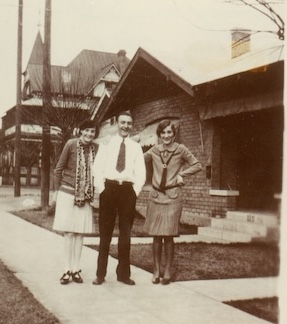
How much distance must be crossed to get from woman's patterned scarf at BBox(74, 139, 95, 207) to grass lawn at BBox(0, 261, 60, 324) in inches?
36.5

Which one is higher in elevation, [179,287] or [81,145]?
[81,145]

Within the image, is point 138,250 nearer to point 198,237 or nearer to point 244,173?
point 198,237

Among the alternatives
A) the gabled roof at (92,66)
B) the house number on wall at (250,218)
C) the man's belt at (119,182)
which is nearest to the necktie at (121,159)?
the man's belt at (119,182)

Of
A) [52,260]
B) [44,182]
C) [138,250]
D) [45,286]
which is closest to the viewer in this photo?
[45,286]

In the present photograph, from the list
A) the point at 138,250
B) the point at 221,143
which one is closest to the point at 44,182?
the point at 221,143

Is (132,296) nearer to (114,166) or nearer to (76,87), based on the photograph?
(114,166)

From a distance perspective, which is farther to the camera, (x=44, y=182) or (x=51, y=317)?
(x=44, y=182)

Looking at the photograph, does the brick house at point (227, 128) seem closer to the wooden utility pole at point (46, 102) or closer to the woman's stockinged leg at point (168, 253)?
the wooden utility pole at point (46, 102)

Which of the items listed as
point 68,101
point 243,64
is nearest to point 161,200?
point 243,64

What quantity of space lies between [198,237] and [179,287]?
12.1 ft

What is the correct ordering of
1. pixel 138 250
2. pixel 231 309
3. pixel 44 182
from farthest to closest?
1. pixel 44 182
2. pixel 138 250
3. pixel 231 309

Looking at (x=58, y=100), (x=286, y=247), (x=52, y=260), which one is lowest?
(x=52, y=260)

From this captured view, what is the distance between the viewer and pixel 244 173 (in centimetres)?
924

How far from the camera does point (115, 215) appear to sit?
4980 mm
